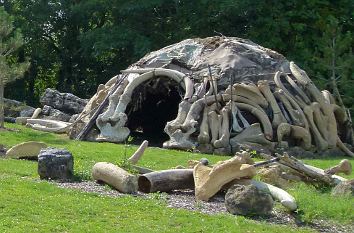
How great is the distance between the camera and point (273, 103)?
67.6ft

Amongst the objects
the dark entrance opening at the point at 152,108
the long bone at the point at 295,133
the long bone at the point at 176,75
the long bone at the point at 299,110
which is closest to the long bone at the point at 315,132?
the long bone at the point at 299,110

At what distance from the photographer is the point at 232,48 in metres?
22.1

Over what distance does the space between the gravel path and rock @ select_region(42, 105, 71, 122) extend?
15.4 m

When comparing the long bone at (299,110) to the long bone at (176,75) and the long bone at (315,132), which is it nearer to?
the long bone at (315,132)

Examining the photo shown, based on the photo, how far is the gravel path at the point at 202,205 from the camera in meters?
9.67

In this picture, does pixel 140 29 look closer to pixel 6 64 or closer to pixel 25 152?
pixel 6 64

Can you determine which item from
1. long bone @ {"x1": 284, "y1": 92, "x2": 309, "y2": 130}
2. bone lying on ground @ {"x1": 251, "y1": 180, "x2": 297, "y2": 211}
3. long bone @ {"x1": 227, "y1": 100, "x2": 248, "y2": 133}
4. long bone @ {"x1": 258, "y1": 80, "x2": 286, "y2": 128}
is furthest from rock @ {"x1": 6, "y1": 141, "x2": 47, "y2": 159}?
long bone @ {"x1": 284, "y1": 92, "x2": 309, "y2": 130}

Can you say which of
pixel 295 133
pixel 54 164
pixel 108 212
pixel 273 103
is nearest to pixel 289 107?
pixel 273 103

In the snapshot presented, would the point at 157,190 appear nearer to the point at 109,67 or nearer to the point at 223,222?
the point at 223,222

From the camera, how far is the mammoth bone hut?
65.2 feet

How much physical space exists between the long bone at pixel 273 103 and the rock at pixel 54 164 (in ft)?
30.4

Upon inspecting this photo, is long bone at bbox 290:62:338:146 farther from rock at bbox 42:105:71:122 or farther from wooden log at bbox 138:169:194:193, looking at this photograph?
wooden log at bbox 138:169:194:193

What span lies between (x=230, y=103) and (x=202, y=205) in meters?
10.0

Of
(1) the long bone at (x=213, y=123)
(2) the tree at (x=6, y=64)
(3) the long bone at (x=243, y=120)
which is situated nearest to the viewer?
(1) the long bone at (x=213, y=123)
